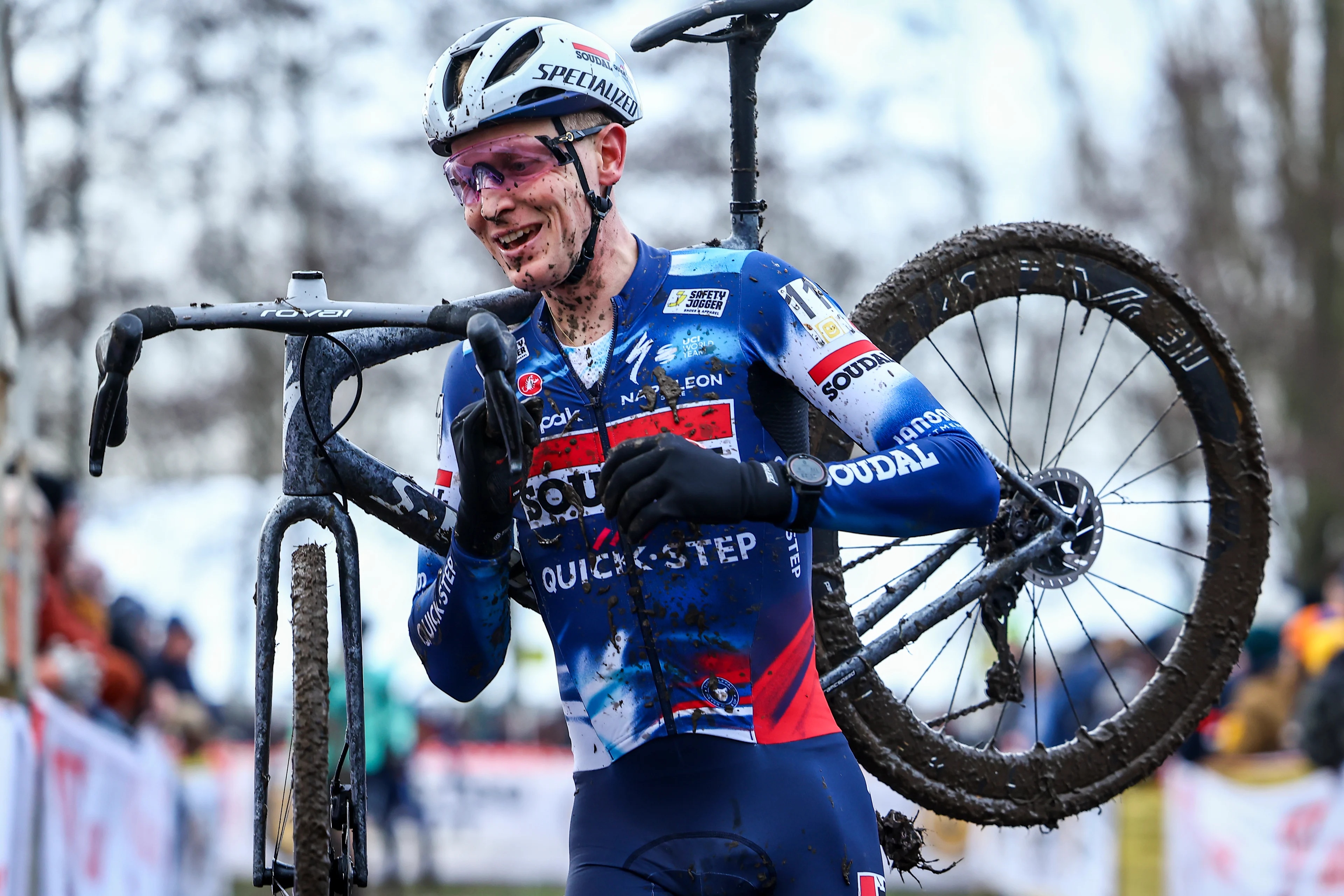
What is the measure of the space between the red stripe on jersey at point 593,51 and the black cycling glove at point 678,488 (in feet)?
3.01

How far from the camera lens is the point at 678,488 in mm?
2785

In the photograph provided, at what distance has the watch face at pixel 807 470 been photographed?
288 cm

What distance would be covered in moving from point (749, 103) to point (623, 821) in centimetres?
163

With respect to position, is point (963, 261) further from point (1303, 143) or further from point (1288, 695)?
point (1303, 143)

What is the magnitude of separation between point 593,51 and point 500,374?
86cm

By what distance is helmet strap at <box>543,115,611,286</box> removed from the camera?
3.24 m

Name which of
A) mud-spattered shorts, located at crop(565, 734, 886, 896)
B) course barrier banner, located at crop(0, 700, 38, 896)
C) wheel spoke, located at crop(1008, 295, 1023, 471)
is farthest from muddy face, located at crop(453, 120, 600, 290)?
course barrier banner, located at crop(0, 700, 38, 896)

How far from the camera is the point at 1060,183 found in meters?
25.0

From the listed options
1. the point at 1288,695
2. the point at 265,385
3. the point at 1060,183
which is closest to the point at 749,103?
the point at 1288,695

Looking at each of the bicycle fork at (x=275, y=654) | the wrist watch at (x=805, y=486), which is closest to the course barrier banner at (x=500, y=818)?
the bicycle fork at (x=275, y=654)

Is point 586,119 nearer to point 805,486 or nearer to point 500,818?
point 805,486

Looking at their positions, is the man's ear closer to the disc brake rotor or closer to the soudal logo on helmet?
the disc brake rotor

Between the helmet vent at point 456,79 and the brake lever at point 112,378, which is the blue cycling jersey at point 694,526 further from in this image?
the brake lever at point 112,378

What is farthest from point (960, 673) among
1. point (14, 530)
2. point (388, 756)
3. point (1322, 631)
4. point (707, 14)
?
point (388, 756)
